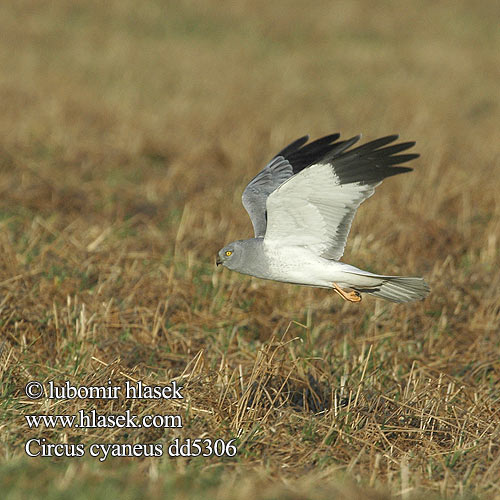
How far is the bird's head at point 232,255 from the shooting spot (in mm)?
4895

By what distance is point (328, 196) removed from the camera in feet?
15.7

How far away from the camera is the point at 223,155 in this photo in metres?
9.76

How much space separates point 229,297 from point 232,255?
1054 millimetres

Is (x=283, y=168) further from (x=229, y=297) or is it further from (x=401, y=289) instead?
(x=401, y=289)

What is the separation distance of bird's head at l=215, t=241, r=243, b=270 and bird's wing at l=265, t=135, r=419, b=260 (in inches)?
8.4

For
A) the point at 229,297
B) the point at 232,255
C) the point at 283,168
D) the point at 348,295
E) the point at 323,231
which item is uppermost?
the point at 283,168

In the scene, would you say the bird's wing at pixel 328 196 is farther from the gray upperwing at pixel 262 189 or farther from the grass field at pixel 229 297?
the grass field at pixel 229 297

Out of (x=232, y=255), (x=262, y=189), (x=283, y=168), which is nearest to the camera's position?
(x=232, y=255)

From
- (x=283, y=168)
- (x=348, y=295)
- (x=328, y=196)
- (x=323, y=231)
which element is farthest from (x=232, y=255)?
(x=283, y=168)

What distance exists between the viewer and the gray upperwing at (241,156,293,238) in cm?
532

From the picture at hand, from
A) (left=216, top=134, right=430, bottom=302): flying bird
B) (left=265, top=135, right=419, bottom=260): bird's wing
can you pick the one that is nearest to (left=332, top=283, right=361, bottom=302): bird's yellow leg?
(left=216, top=134, right=430, bottom=302): flying bird

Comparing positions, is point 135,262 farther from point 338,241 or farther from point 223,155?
point 223,155

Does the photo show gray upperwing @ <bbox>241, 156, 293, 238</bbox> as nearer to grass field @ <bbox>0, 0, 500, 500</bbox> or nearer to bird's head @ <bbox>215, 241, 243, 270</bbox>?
bird's head @ <bbox>215, 241, 243, 270</bbox>

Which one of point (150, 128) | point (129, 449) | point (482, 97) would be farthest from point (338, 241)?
point (482, 97)
